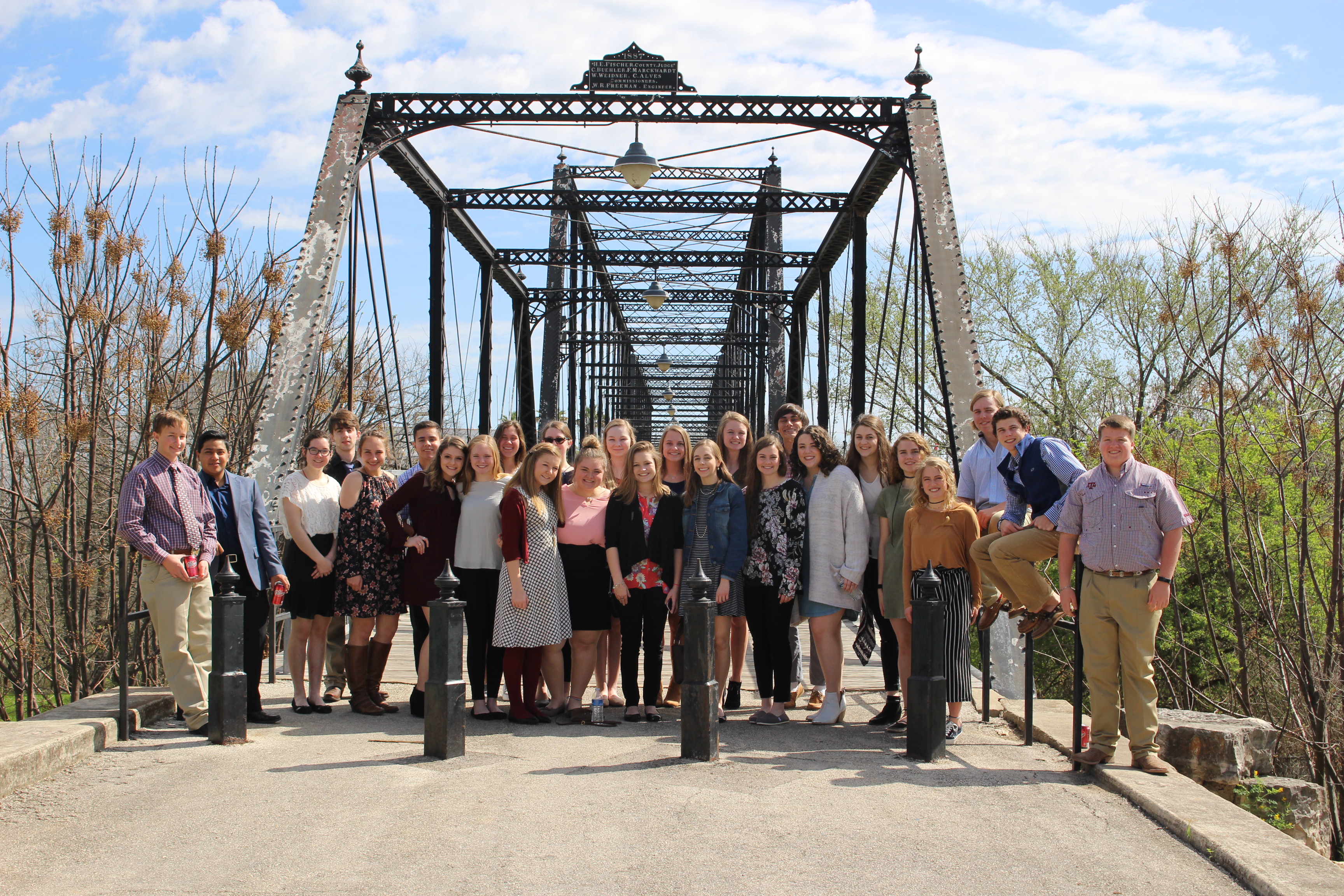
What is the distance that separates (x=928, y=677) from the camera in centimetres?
511

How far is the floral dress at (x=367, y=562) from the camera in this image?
6.33 m

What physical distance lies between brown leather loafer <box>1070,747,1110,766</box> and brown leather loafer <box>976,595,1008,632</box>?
1.18 meters

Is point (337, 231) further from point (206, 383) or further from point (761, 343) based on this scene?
point (761, 343)

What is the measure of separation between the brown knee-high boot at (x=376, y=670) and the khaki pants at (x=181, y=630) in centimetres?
99

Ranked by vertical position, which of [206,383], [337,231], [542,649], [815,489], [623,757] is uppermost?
[337,231]

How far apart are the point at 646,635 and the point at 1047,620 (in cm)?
219

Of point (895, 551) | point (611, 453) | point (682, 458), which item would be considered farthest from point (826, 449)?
point (611, 453)

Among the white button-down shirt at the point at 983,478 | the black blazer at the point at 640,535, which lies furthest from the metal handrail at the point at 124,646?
the white button-down shirt at the point at 983,478

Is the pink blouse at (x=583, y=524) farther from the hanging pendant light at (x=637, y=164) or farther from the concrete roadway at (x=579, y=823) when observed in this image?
the hanging pendant light at (x=637, y=164)

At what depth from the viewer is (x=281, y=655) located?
899 centimetres

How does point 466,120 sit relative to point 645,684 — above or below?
above

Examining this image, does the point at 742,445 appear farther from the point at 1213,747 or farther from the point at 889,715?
the point at 1213,747

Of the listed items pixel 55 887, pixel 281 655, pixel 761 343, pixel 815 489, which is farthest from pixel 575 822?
pixel 761 343

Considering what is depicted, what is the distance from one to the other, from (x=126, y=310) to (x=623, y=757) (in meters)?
7.26
